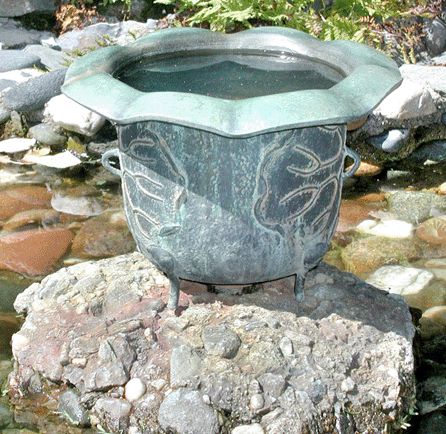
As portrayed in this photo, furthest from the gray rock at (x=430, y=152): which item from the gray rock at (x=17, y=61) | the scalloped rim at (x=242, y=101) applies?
the gray rock at (x=17, y=61)

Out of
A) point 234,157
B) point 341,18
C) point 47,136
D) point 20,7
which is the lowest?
point 47,136

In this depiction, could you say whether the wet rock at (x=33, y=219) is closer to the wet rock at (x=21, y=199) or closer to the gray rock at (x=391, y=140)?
the wet rock at (x=21, y=199)

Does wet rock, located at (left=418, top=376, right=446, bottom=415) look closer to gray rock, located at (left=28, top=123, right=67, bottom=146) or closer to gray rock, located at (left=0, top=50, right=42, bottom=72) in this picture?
gray rock, located at (left=28, top=123, right=67, bottom=146)

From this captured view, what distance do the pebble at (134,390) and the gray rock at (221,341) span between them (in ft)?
0.89

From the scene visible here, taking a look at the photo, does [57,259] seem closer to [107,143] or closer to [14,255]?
[14,255]

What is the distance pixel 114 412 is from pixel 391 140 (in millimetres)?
3300

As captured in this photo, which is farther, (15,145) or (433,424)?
(15,145)

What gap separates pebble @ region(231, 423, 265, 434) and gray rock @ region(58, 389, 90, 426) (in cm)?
57

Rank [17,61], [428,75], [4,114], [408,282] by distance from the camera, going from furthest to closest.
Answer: [17,61] → [4,114] → [428,75] → [408,282]

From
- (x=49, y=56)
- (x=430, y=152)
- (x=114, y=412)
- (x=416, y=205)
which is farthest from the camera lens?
(x=49, y=56)

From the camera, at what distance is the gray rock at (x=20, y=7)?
7.37m

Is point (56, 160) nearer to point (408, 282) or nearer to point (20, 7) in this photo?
point (408, 282)

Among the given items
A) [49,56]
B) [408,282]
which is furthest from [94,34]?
[408,282]

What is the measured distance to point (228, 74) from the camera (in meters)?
2.63
